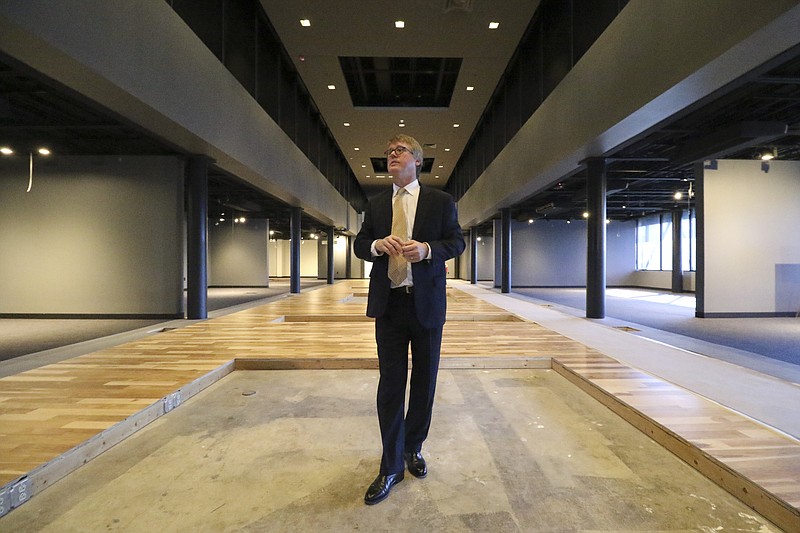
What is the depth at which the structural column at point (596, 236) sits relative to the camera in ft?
26.3

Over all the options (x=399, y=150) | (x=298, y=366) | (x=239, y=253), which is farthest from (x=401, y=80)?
(x=399, y=150)

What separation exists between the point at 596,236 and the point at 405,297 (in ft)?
24.3

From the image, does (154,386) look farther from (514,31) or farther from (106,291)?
(514,31)

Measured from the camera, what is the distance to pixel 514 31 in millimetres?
8820

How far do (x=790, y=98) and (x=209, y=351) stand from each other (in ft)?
26.5

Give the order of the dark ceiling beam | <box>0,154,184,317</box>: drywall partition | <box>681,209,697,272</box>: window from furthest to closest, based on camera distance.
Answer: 1. <box>681,209,697,272</box>: window
2. <box>0,154,184,317</box>: drywall partition
3. the dark ceiling beam

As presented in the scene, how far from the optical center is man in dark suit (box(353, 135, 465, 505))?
188cm

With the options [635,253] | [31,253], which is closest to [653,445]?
[31,253]

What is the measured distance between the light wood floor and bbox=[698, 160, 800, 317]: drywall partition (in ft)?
19.3

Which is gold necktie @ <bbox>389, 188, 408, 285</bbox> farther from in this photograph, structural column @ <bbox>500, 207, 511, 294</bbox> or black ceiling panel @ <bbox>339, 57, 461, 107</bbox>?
structural column @ <bbox>500, 207, 511, 294</bbox>

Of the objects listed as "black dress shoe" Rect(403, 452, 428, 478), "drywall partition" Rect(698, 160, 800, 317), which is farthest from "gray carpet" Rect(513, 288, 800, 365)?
"black dress shoe" Rect(403, 452, 428, 478)

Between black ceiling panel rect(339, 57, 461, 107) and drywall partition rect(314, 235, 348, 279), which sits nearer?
black ceiling panel rect(339, 57, 461, 107)

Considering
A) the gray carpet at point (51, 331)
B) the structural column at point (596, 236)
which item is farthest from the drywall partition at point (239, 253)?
the structural column at point (596, 236)

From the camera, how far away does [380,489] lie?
181 cm
